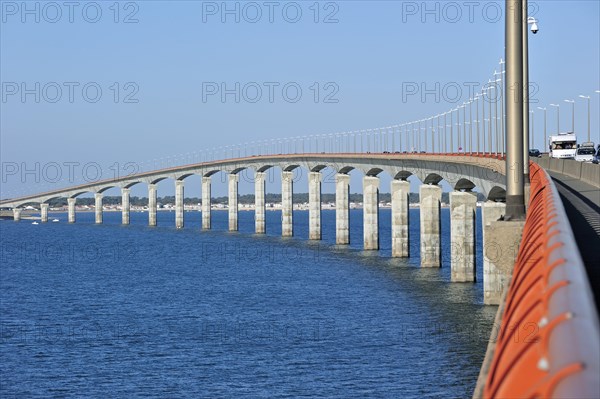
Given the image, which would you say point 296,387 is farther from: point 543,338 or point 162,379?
point 543,338

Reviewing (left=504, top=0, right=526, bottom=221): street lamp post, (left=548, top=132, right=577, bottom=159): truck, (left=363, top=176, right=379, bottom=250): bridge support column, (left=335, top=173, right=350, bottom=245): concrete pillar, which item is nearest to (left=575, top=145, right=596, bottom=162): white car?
(left=548, top=132, right=577, bottom=159): truck

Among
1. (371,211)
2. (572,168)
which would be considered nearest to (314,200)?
(371,211)

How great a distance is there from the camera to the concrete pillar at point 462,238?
79.3 m

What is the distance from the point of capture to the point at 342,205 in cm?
13325

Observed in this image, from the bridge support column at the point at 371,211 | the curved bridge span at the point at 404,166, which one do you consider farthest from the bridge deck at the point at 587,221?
the bridge support column at the point at 371,211

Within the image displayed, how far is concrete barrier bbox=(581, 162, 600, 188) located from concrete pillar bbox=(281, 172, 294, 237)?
99.5 metres

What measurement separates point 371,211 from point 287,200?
39.0m

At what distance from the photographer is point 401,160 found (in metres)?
107

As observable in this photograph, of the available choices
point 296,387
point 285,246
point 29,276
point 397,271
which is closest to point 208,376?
point 296,387

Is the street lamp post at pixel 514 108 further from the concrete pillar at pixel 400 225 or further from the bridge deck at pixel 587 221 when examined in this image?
the concrete pillar at pixel 400 225

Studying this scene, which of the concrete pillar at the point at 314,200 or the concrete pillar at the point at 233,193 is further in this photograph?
the concrete pillar at the point at 233,193

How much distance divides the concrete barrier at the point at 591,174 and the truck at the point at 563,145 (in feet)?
147

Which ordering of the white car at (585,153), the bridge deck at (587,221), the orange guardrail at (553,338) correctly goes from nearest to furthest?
1. the orange guardrail at (553,338)
2. the bridge deck at (587,221)
3. the white car at (585,153)

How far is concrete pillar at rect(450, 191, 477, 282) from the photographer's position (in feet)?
260
